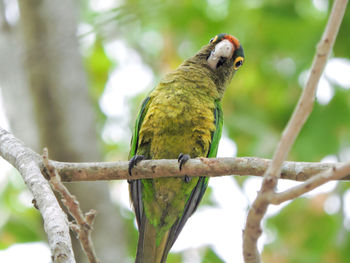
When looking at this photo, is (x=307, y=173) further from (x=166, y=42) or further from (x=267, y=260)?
(x=166, y=42)

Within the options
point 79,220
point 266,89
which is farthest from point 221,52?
point 266,89

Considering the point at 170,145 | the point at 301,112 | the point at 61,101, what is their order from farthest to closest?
the point at 61,101 < the point at 170,145 < the point at 301,112

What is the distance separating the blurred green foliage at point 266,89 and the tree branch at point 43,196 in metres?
1.99

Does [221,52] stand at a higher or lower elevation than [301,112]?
higher

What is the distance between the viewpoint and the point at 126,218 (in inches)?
293

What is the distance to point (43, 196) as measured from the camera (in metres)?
2.41

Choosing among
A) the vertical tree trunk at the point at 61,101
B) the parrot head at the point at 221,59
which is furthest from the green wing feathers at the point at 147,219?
the vertical tree trunk at the point at 61,101

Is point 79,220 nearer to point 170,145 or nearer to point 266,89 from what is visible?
point 170,145

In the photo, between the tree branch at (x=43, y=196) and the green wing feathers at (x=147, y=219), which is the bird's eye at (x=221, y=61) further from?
the tree branch at (x=43, y=196)

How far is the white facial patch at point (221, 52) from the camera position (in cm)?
484

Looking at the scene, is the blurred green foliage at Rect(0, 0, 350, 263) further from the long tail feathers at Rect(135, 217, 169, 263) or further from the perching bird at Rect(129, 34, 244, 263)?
the long tail feathers at Rect(135, 217, 169, 263)

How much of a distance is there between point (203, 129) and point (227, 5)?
3815 millimetres

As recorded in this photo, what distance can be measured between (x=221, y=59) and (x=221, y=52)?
9 centimetres

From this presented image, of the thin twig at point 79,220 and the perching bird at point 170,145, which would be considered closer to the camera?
the thin twig at point 79,220
